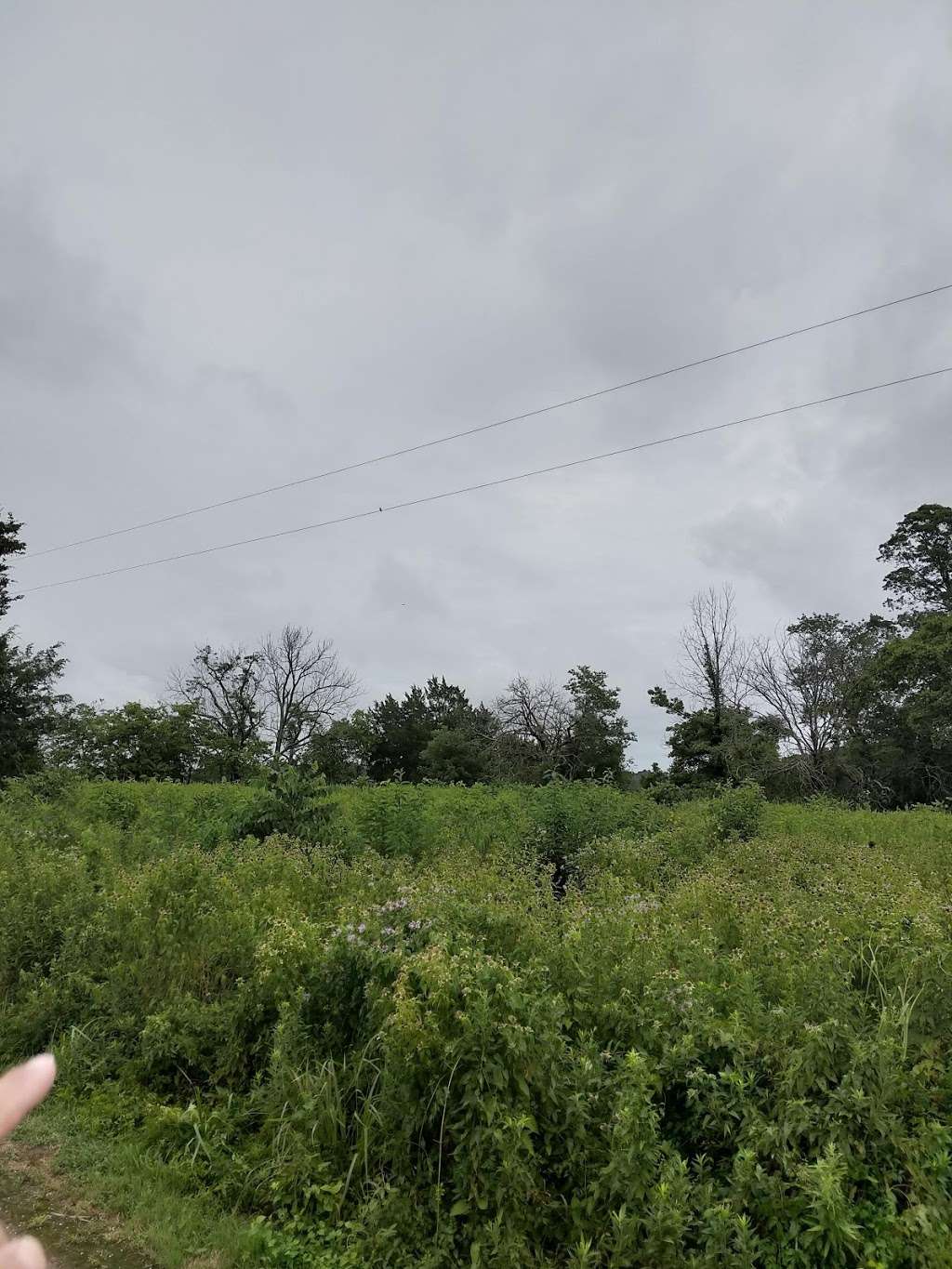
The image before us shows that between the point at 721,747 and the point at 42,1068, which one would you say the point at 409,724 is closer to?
the point at 721,747

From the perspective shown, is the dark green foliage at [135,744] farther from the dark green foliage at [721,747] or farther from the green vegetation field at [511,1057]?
the green vegetation field at [511,1057]

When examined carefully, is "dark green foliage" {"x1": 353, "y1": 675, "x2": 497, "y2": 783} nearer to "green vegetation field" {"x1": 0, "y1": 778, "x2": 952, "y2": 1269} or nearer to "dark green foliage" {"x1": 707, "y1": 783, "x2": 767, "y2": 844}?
"dark green foliage" {"x1": 707, "y1": 783, "x2": 767, "y2": 844}

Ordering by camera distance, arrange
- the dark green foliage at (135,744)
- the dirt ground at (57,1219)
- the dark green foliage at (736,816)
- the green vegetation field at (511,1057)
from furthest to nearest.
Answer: the dark green foliage at (135,744) → the dark green foliage at (736,816) → the dirt ground at (57,1219) → the green vegetation field at (511,1057)

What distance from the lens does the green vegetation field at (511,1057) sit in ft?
9.98

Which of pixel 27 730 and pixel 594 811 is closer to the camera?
pixel 594 811

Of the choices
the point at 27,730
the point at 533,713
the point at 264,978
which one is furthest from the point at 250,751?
the point at 264,978

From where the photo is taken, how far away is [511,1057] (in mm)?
3320

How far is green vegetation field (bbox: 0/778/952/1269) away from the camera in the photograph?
3.04 m

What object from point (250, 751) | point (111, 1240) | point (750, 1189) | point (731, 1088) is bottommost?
point (111, 1240)

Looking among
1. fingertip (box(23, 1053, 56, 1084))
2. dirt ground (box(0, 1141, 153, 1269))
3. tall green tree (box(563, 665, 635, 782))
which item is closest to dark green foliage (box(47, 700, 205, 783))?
tall green tree (box(563, 665, 635, 782))

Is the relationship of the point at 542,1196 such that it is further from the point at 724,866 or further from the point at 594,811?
the point at 594,811

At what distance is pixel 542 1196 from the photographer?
3268 millimetres

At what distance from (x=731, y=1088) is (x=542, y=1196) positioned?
0.89 m

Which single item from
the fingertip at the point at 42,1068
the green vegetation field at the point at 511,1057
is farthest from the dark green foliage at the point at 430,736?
the fingertip at the point at 42,1068
